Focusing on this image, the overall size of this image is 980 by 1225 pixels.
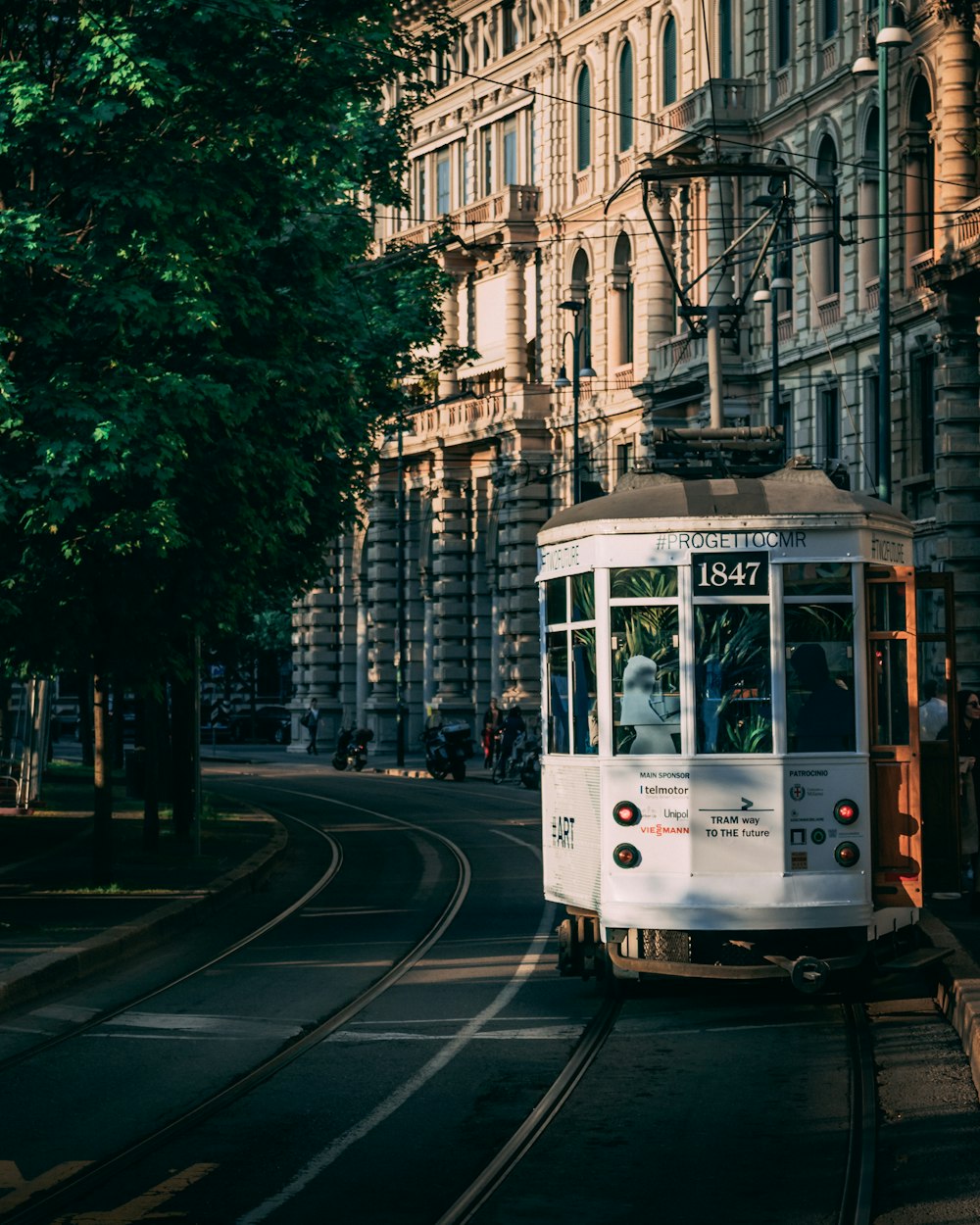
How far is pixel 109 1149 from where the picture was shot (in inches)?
384

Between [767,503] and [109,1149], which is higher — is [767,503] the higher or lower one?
the higher one

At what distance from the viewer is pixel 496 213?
67.1m

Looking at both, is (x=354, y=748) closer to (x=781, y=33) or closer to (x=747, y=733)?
(x=781, y=33)

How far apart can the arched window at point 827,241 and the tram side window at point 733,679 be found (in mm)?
33538

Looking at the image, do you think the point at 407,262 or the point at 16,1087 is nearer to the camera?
the point at 16,1087

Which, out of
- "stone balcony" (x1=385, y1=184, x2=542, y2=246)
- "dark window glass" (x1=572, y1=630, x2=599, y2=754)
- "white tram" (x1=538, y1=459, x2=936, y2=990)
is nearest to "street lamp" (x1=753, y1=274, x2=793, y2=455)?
"stone balcony" (x1=385, y1=184, x2=542, y2=246)

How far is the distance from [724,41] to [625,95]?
6883 millimetres

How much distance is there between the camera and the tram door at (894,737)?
14.2 meters

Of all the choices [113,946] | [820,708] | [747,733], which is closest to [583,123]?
[113,946]

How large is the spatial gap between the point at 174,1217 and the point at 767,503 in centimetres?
704

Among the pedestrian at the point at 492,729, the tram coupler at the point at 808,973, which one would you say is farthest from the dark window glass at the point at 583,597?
the pedestrian at the point at 492,729

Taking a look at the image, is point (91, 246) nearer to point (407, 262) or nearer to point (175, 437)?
point (175, 437)

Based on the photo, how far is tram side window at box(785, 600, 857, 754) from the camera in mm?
14070

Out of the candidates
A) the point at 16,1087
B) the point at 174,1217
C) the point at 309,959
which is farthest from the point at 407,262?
the point at 174,1217
